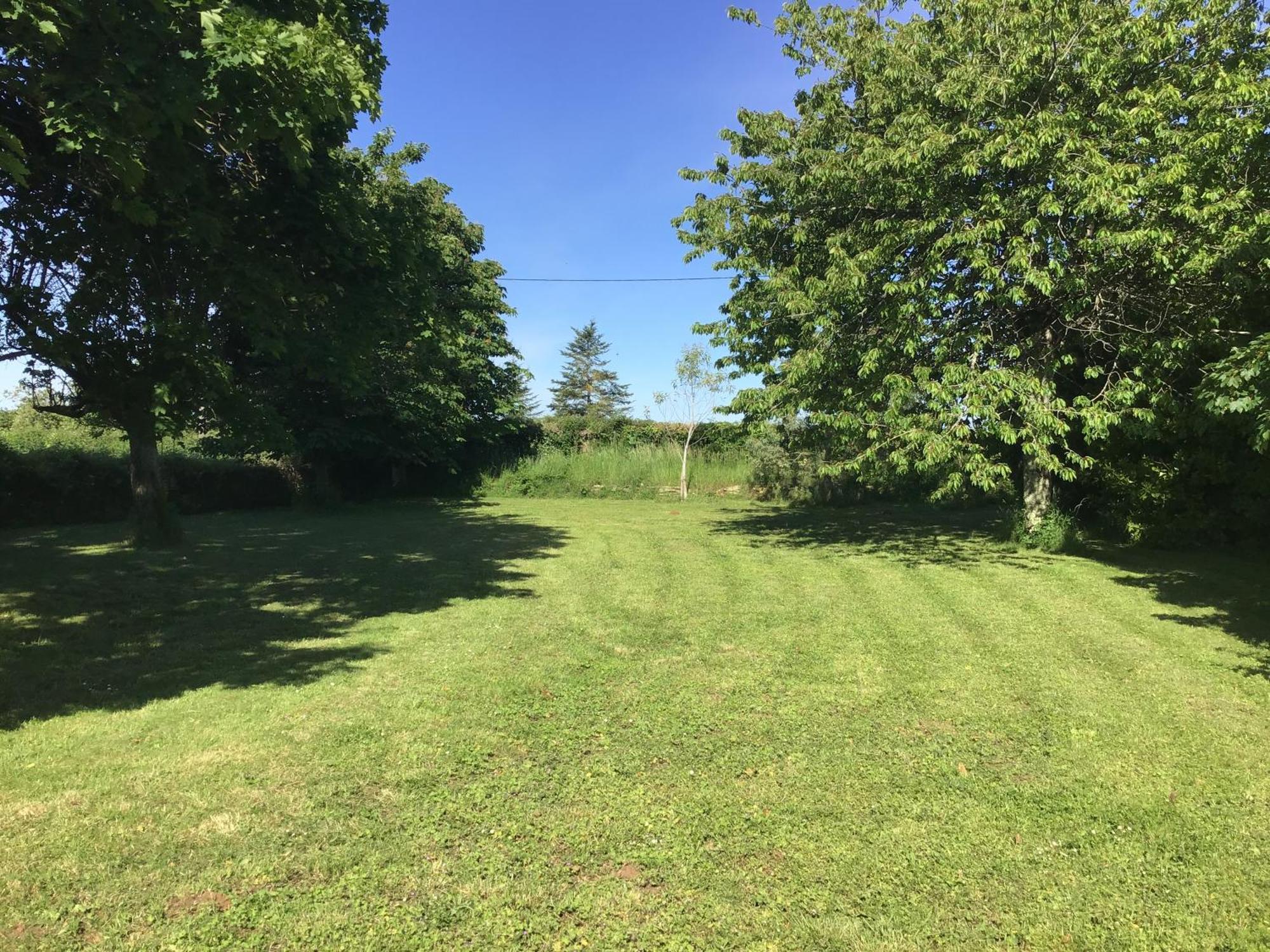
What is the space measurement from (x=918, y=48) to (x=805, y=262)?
3234 mm

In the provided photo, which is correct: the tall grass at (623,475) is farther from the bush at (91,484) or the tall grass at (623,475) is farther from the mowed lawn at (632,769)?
the mowed lawn at (632,769)

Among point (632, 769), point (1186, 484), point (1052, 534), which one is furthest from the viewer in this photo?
point (1052, 534)

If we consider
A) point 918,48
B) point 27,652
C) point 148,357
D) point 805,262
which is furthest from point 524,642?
point 918,48

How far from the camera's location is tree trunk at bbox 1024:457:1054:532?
37.3 feet

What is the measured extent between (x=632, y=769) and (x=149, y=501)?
1083 centimetres

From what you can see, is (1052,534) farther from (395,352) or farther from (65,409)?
(65,409)

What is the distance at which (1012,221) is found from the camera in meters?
9.17

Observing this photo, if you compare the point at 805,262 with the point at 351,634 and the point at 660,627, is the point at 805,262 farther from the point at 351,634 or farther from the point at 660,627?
the point at 351,634

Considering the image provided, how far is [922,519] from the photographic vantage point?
16.1 m

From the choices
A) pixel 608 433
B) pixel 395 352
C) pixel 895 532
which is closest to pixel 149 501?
pixel 395 352

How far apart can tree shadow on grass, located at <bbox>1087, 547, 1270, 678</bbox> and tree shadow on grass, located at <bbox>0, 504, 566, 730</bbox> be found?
7.08 m

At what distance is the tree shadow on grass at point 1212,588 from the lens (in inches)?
245

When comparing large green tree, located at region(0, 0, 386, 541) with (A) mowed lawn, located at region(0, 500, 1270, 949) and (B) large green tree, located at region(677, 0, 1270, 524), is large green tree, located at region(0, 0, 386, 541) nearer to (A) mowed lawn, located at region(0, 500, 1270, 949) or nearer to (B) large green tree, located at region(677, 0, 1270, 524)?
(A) mowed lawn, located at region(0, 500, 1270, 949)

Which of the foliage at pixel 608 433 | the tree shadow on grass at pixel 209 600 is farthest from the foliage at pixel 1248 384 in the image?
the foliage at pixel 608 433
